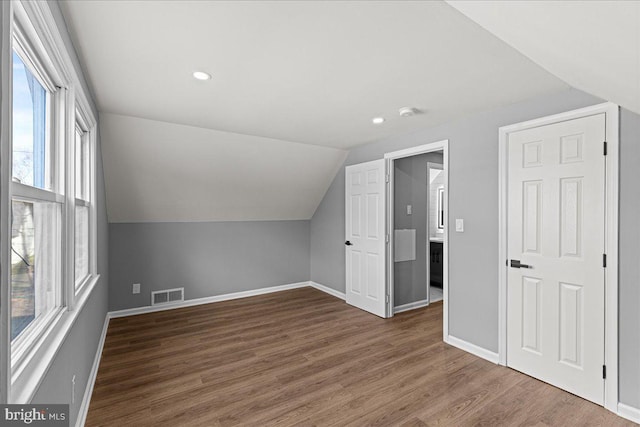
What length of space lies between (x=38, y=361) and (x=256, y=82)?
2.05 m

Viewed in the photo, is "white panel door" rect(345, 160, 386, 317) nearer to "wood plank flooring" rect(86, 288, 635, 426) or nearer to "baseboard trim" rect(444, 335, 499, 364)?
"wood plank flooring" rect(86, 288, 635, 426)

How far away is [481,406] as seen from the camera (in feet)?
7.30

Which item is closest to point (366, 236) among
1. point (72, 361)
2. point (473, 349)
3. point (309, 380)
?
point (473, 349)

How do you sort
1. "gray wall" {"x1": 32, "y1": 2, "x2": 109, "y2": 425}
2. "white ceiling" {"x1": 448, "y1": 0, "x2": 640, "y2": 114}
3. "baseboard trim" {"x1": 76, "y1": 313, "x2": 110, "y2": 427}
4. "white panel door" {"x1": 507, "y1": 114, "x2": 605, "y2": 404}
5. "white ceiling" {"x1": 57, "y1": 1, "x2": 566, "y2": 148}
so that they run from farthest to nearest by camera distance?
"white panel door" {"x1": 507, "y1": 114, "x2": 605, "y2": 404}
"baseboard trim" {"x1": 76, "y1": 313, "x2": 110, "y2": 427}
"white ceiling" {"x1": 57, "y1": 1, "x2": 566, "y2": 148}
"gray wall" {"x1": 32, "y1": 2, "x2": 109, "y2": 425}
"white ceiling" {"x1": 448, "y1": 0, "x2": 640, "y2": 114}

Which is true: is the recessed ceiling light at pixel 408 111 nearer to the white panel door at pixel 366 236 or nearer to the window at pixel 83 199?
the white panel door at pixel 366 236

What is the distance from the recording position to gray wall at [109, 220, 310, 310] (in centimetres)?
414

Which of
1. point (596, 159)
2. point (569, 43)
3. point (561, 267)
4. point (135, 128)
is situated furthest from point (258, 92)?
point (561, 267)

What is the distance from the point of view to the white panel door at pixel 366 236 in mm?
4070

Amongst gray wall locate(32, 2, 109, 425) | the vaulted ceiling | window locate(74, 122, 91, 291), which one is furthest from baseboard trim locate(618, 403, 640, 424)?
window locate(74, 122, 91, 291)

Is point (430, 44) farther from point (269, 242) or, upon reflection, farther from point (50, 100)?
point (269, 242)

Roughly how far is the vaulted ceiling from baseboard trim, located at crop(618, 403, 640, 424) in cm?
222

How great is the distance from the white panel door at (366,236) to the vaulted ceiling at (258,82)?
507mm

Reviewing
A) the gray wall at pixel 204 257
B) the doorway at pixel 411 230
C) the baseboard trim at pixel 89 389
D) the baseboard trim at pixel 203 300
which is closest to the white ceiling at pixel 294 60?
the doorway at pixel 411 230

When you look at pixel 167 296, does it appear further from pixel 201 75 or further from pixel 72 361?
pixel 201 75
